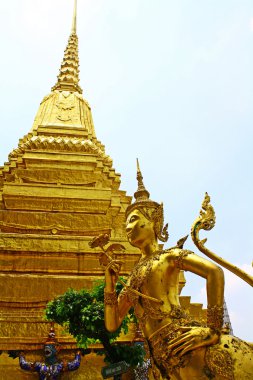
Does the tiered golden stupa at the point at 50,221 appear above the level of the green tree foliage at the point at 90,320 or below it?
above

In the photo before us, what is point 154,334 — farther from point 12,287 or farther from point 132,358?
point 12,287

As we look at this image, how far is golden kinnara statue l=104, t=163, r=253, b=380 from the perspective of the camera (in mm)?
3352

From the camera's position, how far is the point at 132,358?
735 centimetres

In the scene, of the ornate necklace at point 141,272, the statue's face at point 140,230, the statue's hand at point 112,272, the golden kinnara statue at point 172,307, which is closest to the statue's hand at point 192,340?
the golden kinnara statue at point 172,307

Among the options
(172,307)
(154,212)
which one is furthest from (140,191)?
(172,307)

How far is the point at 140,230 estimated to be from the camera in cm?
426

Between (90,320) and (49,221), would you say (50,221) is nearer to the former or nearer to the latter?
(49,221)

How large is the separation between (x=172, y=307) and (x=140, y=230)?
838 millimetres

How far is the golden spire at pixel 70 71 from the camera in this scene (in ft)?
69.3

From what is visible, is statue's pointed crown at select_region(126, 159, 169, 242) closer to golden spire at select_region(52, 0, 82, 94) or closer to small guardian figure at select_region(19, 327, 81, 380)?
small guardian figure at select_region(19, 327, 81, 380)

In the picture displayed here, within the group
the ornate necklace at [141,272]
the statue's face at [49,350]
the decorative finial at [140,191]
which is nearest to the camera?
the ornate necklace at [141,272]

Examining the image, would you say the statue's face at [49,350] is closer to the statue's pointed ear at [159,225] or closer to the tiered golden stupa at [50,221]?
the tiered golden stupa at [50,221]

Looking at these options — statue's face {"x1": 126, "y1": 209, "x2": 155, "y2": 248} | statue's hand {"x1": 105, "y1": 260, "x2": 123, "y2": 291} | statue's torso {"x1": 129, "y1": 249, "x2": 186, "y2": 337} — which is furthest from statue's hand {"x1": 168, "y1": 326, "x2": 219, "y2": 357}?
statue's face {"x1": 126, "y1": 209, "x2": 155, "y2": 248}

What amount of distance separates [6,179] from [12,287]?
5.90m
